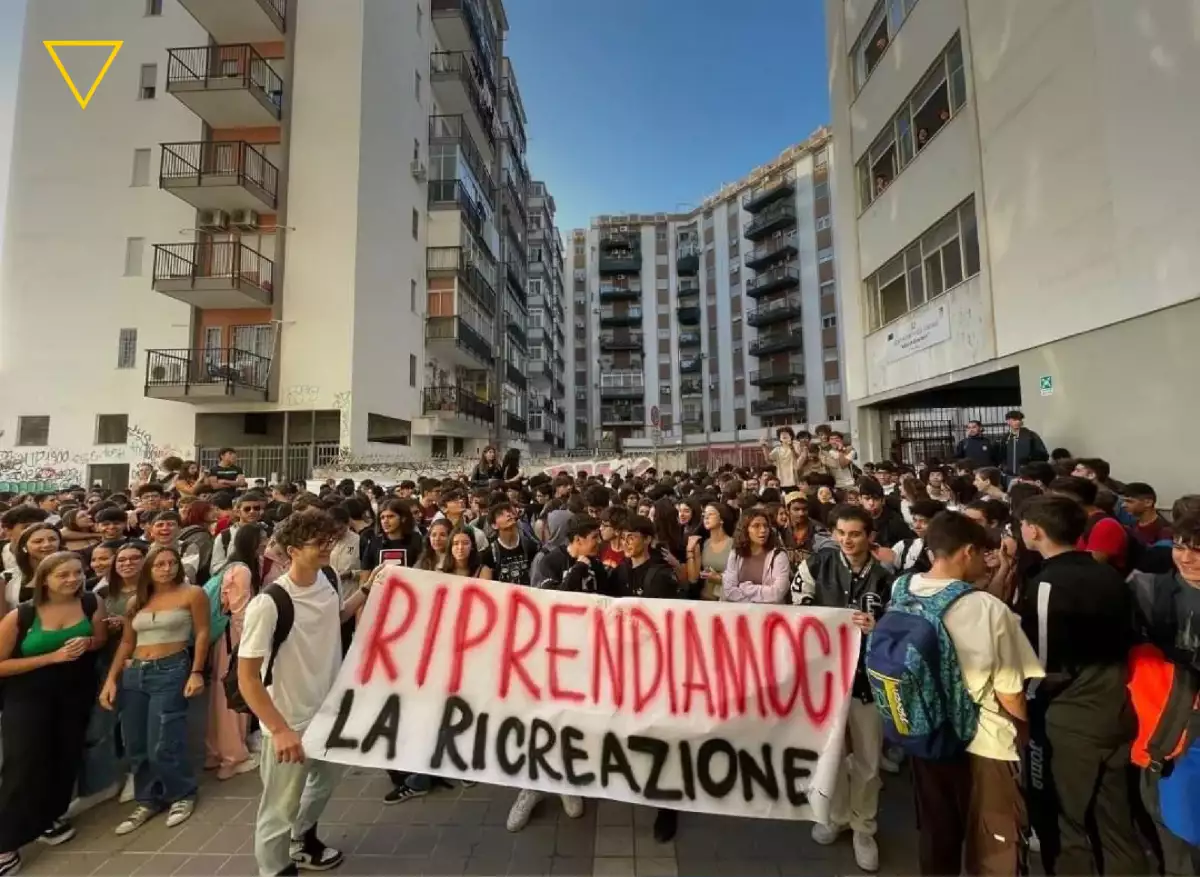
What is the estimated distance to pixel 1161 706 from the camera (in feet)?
8.49

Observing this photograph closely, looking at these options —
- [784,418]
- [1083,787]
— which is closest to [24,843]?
[1083,787]

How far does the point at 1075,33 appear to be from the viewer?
8.42 m

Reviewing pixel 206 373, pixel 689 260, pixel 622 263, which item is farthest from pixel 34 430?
pixel 622 263

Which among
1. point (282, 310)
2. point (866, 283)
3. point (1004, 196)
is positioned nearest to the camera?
point (1004, 196)

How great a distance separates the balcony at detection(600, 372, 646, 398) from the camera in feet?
222

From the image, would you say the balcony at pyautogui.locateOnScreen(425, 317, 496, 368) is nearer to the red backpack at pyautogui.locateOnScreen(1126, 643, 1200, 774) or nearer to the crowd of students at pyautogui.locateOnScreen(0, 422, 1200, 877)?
the crowd of students at pyautogui.locateOnScreen(0, 422, 1200, 877)

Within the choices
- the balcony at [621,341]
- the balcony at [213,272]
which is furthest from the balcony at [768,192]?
the balcony at [213,272]

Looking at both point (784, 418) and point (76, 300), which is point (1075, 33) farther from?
point (784, 418)

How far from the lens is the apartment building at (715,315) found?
175ft

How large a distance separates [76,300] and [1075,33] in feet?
91.5

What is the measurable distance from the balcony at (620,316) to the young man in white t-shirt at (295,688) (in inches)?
2637

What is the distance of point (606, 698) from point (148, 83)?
93.2 ft

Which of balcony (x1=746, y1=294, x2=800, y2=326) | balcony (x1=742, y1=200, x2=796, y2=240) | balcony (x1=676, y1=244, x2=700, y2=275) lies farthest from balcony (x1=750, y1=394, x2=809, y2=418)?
balcony (x1=676, y1=244, x2=700, y2=275)

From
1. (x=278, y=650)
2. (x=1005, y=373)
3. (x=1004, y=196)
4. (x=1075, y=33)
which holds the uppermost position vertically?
(x=1075, y=33)
